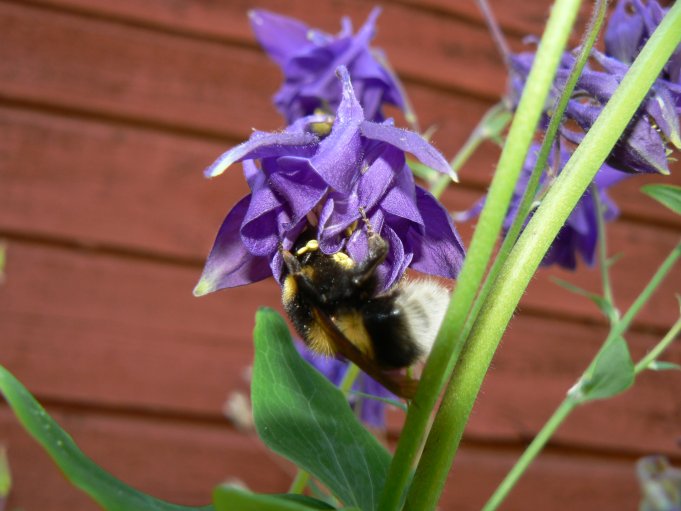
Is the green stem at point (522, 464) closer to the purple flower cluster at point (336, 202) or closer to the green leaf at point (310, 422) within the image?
the green leaf at point (310, 422)

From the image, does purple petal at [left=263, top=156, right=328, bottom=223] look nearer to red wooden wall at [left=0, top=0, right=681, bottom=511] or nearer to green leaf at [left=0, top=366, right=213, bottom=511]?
green leaf at [left=0, top=366, right=213, bottom=511]

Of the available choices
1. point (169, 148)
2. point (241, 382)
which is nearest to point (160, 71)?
point (169, 148)

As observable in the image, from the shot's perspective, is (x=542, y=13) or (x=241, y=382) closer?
(x=241, y=382)

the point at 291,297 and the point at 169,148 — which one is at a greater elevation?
the point at 169,148

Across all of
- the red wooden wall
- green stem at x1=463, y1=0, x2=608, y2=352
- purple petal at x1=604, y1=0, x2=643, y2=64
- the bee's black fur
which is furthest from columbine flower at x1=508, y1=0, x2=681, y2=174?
the red wooden wall

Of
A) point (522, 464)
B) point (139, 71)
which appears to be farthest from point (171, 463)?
point (522, 464)

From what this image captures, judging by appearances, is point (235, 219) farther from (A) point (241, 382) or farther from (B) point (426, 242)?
(A) point (241, 382)

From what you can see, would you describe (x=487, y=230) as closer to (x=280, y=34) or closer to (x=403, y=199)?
(x=403, y=199)
